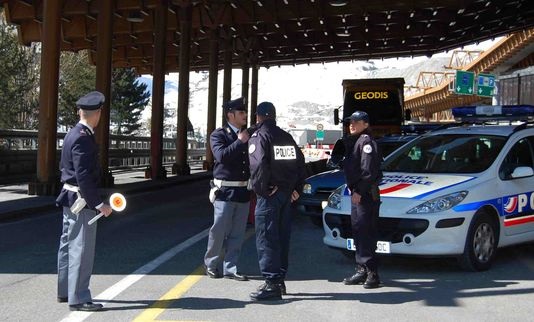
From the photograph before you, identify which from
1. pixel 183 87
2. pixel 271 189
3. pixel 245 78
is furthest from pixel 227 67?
pixel 271 189

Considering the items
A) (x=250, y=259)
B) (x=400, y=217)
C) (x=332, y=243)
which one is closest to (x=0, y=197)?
(x=250, y=259)

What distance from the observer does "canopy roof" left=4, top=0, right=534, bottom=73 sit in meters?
25.5

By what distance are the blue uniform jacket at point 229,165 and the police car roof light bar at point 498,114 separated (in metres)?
5.15

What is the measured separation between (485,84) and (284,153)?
39.1 meters

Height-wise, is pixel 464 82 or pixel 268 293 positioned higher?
pixel 464 82

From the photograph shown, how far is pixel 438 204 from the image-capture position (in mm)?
6781

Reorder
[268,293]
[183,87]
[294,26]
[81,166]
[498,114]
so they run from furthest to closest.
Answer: [294,26] < [183,87] < [498,114] < [268,293] < [81,166]

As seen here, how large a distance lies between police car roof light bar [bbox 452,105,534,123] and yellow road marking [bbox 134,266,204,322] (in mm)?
5451

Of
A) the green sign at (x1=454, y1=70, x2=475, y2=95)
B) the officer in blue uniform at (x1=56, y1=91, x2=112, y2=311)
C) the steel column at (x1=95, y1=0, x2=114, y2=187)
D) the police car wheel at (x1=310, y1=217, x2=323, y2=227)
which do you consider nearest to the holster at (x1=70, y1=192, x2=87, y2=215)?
the officer in blue uniform at (x1=56, y1=91, x2=112, y2=311)

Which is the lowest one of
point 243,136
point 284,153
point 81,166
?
point 81,166

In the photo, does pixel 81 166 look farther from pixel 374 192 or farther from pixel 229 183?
pixel 374 192

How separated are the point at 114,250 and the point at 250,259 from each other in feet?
6.58

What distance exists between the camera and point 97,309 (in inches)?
217

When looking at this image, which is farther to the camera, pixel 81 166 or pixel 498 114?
pixel 498 114
